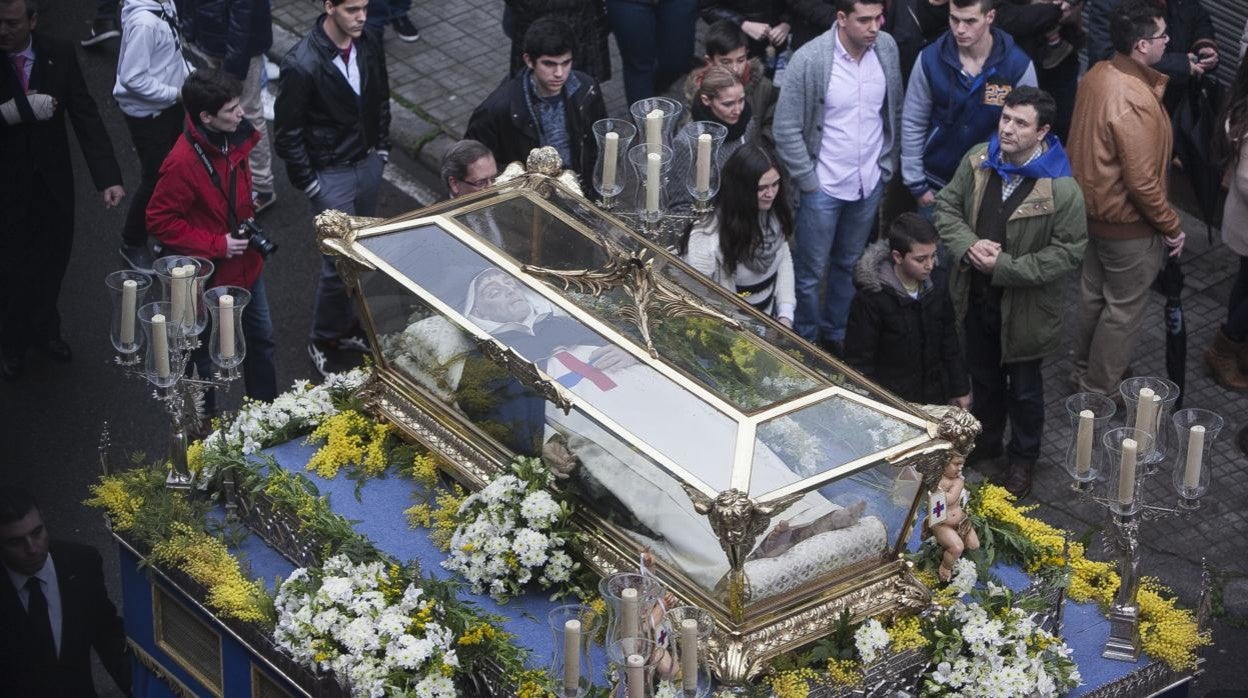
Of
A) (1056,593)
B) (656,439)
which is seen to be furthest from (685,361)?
(1056,593)

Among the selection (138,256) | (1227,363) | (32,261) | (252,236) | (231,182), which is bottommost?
(138,256)

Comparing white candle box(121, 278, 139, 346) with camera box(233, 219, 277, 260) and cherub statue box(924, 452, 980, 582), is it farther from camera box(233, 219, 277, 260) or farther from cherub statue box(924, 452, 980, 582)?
cherub statue box(924, 452, 980, 582)

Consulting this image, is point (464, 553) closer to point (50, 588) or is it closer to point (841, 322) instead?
point (50, 588)

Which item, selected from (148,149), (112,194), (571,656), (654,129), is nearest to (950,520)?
(571,656)

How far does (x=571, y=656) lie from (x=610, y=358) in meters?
1.25

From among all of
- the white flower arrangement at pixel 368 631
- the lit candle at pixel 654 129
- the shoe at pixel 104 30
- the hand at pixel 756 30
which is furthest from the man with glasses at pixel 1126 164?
the shoe at pixel 104 30

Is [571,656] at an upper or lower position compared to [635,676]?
lower

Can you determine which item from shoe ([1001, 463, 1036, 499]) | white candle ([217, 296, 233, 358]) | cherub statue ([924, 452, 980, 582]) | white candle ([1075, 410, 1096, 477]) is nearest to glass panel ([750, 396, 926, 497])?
cherub statue ([924, 452, 980, 582])

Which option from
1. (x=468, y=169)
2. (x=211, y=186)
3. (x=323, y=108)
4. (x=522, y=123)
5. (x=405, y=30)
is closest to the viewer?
(x=468, y=169)

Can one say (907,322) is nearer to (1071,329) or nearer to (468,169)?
(468,169)

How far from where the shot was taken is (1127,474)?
646cm

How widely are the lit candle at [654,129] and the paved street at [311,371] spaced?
2.10 metres

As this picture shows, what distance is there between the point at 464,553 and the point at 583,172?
9.81 feet

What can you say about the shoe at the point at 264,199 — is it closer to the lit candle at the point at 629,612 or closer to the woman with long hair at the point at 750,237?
the woman with long hair at the point at 750,237
